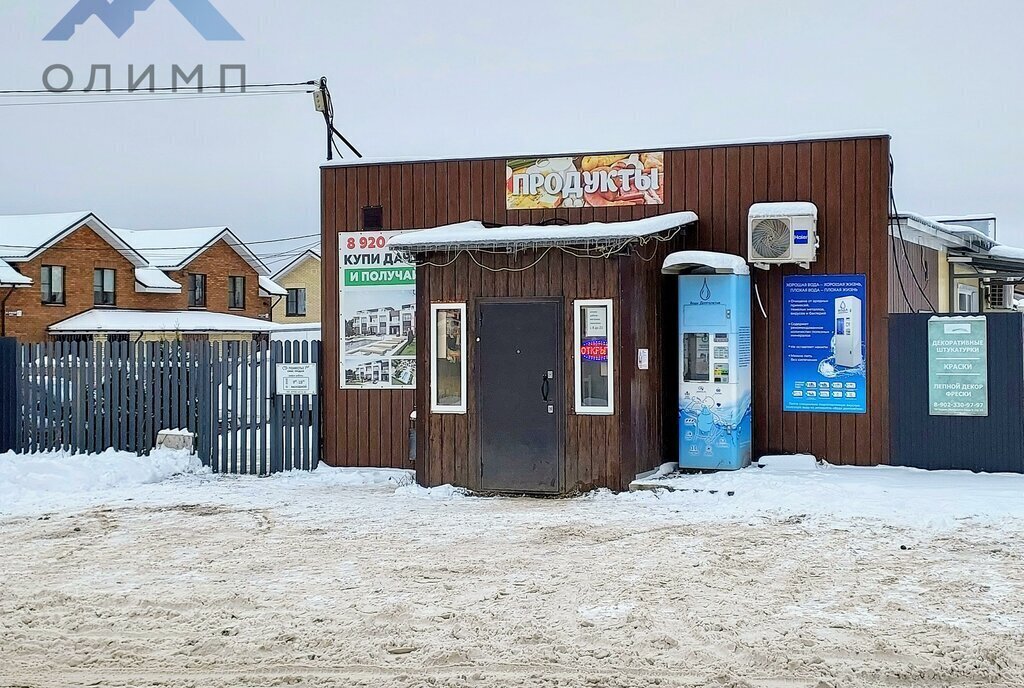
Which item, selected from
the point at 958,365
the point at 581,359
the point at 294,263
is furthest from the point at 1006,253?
the point at 294,263

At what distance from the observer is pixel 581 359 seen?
12180 millimetres

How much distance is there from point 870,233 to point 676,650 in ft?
25.6

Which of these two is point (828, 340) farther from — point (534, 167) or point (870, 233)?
point (534, 167)

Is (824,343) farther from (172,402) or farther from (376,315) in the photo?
(172,402)

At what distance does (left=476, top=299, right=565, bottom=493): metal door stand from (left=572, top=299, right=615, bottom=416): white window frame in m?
0.16

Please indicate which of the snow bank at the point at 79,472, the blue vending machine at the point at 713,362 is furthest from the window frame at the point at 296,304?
the blue vending machine at the point at 713,362

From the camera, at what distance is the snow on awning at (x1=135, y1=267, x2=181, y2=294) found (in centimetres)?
4297

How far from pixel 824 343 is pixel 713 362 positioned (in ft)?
A: 4.47

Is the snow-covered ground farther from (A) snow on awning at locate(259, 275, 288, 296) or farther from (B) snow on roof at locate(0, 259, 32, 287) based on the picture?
(A) snow on awning at locate(259, 275, 288, 296)

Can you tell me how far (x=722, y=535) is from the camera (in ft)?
32.0

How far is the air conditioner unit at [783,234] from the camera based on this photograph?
12.5 m

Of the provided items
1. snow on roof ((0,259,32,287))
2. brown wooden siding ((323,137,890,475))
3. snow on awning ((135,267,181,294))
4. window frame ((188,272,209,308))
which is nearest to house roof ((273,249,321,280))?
window frame ((188,272,209,308))

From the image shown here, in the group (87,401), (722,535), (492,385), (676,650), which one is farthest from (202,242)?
(676,650)

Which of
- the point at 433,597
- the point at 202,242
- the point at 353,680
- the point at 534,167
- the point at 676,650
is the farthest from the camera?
the point at 202,242
